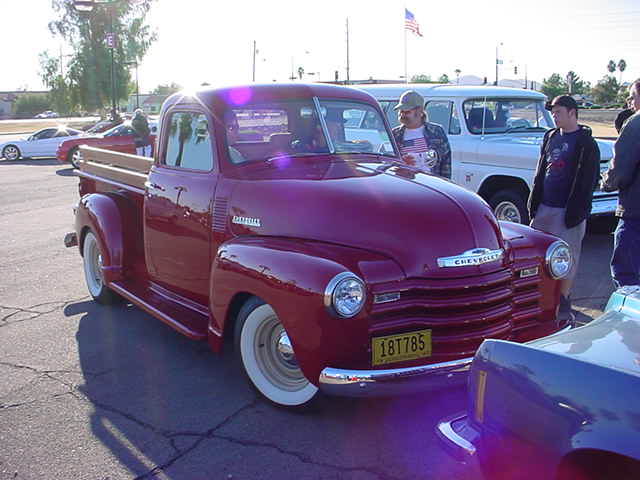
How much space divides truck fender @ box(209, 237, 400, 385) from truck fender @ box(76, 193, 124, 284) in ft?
6.98

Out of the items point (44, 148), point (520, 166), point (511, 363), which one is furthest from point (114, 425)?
point (44, 148)

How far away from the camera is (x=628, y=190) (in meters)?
5.31

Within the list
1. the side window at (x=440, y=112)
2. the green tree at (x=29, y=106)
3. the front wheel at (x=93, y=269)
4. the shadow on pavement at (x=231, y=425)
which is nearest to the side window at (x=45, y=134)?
the side window at (x=440, y=112)

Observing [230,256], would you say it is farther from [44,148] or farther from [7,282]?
[44,148]

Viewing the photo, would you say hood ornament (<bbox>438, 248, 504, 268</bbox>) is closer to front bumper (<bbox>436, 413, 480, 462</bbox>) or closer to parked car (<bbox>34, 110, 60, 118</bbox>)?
front bumper (<bbox>436, 413, 480, 462</bbox>)

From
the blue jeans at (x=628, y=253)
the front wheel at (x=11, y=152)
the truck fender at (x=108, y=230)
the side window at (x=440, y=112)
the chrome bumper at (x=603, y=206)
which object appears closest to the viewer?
the blue jeans at (x=628, y=253)

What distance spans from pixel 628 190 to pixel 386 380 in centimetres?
314

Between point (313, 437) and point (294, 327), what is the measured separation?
0.68 meters

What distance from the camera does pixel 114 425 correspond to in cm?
392

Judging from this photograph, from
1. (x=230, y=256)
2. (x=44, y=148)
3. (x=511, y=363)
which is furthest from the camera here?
(x=44, y=148)

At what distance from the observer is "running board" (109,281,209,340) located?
4.55m

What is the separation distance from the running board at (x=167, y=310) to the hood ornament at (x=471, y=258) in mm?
1759

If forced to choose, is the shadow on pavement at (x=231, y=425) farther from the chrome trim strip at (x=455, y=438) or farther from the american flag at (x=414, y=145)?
the american flag at (x=414, y=145)

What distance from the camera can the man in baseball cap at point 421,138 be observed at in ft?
19.3
